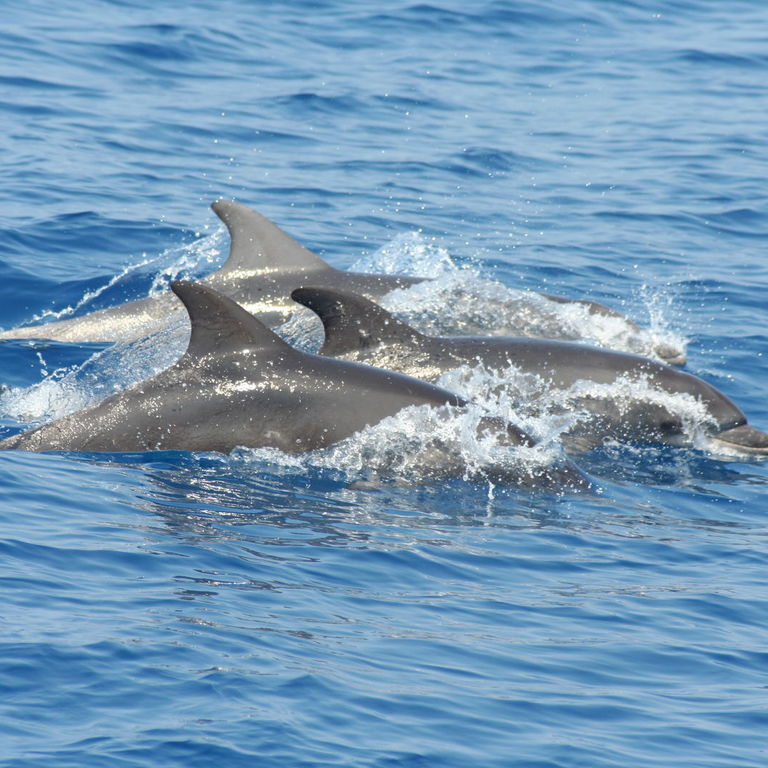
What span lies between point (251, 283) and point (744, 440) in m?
5.74

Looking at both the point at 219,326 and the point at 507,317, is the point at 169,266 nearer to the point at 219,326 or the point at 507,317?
the point at 507,317

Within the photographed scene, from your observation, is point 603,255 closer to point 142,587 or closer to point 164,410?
point 164,410

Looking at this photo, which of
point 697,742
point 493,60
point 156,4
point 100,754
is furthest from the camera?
point 156,4

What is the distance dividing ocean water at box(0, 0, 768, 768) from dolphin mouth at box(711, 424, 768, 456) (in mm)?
179

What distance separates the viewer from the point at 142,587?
8.62 m

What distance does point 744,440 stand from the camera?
1351 cm

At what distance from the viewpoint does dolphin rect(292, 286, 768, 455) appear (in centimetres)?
1312

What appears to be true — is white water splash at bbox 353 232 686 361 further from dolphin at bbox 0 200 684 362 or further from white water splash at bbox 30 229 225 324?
white water splash at bbox 30 229 225 324

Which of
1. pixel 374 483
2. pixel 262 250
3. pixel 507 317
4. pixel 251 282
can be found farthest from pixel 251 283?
pixel 374 483

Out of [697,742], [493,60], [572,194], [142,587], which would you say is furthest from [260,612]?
[493,60]

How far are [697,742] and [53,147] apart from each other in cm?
1785

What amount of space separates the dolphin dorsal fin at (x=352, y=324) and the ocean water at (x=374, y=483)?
5.70ft

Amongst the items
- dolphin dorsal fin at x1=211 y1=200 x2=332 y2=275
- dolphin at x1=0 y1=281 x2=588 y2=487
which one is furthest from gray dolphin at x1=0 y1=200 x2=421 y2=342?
dolphin at x1=0 y1=281 x2=588 y2=487

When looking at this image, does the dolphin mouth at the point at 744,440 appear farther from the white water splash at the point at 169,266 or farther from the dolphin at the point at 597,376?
the white water splash at the point at 169,266
